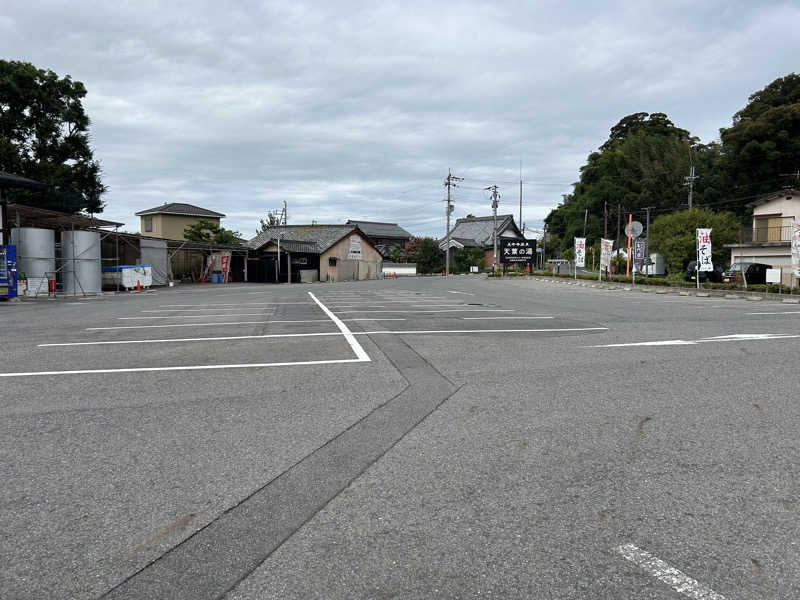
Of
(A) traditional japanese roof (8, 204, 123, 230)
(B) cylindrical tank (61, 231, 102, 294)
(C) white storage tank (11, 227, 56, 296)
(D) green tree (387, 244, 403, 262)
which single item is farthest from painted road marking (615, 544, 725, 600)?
(D) green tree (387, 244, 403, 262)

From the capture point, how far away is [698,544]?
2.58m

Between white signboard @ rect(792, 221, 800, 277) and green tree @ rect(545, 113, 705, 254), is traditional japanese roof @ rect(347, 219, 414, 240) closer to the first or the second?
green tree @ rect(545, 113, 705, 254)

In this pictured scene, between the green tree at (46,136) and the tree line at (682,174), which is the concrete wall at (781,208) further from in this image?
the green tree at (46,136)

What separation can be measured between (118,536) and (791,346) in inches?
372

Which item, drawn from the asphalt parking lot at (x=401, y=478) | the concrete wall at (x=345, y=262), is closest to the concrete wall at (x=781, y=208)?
the concrete wall at (x=345, y=262)

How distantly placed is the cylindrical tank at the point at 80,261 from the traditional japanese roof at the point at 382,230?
5602 cm

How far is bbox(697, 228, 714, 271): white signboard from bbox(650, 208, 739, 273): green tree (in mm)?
14653

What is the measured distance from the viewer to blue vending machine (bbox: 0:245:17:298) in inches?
780

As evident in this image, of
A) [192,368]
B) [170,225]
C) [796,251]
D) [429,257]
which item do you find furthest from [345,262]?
[192,368]

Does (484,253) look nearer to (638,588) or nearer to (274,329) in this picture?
(274,329)

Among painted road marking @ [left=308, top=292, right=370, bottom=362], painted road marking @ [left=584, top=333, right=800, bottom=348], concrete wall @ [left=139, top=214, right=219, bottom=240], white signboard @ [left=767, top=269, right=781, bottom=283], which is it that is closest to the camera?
painted road marking @ [left=308, top=292, right=370, bottom=362]

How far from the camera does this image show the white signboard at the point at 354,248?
54.2 meters

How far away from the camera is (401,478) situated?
3344 mm

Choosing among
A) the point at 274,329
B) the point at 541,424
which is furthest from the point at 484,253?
the point at 541,424
